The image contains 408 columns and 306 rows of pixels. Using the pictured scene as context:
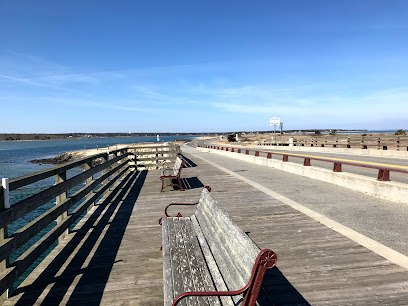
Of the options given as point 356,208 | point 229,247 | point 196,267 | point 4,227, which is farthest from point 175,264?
point 356,208

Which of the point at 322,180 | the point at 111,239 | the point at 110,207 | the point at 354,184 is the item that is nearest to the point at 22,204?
the point at 111,239

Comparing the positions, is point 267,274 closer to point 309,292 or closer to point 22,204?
point 309,292

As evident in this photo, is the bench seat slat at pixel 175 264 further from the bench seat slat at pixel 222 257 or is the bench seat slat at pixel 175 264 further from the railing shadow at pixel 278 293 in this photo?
the railing shadow at pixel 278 293

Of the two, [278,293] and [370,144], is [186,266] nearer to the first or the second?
[278,293]

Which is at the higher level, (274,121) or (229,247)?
(274,121)

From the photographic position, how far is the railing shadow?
342cm

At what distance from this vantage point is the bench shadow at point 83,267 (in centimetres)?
360

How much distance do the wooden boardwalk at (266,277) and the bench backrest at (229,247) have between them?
2.65 feet

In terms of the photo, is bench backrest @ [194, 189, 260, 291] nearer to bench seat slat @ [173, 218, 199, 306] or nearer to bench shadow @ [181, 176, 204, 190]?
bench seat slat @ [173, 218, 199, 306]

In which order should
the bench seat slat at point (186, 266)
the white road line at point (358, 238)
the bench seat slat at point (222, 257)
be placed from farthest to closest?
the white road line at point (358, 238), the bench seat slat at point (186, 266), the bench seat slat at point (222, 257)

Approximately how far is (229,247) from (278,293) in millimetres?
1082

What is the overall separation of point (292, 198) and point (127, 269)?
19.6 feet

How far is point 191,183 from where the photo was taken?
11789 mm

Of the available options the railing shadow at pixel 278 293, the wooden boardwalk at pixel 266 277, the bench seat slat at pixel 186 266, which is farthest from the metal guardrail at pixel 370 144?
the bench seat slat at pixel 186 266
